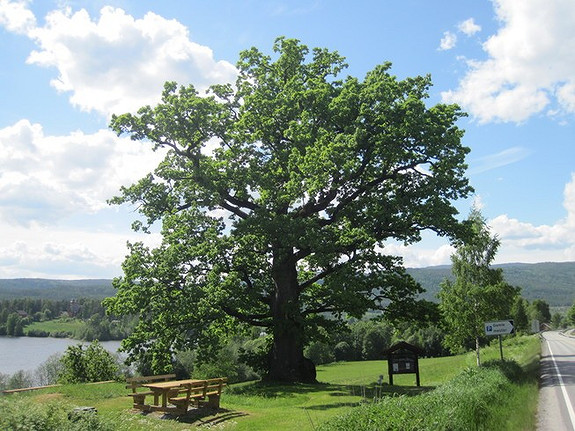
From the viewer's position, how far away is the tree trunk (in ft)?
78.0

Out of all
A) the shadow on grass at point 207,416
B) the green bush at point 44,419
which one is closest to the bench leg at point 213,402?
the shadow on grass at point 207,416

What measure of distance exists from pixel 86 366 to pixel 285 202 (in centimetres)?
1603

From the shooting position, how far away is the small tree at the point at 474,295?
27984mm

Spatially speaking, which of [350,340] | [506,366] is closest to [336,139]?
[506,366]

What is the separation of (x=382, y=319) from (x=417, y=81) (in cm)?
1254

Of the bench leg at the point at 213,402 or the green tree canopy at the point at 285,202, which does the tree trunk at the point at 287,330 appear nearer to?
the green tree canopy at the point at 285,202

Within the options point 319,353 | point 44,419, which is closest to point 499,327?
point 44,419

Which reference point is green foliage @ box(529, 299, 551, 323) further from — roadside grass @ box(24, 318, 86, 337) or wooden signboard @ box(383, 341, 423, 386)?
roadside grass @ box(24, 318, 86, 337)

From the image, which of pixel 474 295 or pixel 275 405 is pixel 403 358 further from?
pixel 275 405

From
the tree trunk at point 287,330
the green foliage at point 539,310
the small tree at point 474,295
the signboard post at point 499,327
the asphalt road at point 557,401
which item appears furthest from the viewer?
the green foliage at point 539,310

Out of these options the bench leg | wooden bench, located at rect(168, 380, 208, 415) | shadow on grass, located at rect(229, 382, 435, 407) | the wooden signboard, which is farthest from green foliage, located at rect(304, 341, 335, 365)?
wooden bench, located at rect(168, 380, 208, 415)

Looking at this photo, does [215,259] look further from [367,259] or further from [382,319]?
[382,319]

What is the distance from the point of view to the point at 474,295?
28.0 metres

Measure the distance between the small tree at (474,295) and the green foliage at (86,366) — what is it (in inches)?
797
